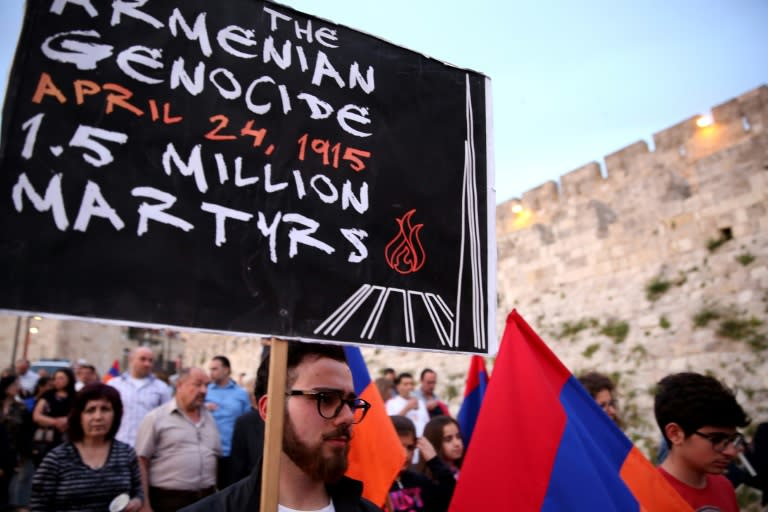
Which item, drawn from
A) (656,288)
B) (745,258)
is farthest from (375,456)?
(656,288)

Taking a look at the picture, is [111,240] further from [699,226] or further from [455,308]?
[699,226]

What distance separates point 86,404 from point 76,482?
0.49 metres

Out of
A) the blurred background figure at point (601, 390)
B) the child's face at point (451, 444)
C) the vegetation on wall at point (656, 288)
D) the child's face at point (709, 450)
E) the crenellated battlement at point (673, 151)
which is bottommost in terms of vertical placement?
the child's face at point (451, 444)

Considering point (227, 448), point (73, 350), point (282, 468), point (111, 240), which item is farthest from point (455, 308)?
point (73, 350)

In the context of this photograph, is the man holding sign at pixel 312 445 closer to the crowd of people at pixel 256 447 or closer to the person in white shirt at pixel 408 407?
the crowd of people at pixel 256 447

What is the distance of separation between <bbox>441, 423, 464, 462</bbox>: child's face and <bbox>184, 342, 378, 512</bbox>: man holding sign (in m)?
2.51

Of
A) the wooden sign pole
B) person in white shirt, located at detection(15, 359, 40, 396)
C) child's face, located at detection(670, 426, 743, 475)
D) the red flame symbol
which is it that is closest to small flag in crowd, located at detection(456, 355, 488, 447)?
child's face, located at detection(670, 426, 743, 475)

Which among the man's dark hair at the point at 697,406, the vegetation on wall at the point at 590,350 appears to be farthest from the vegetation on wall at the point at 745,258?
the man's dark hair at the point at 697,406

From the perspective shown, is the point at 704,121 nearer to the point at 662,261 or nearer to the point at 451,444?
the point at 662,261

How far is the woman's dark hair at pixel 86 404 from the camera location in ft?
11.3

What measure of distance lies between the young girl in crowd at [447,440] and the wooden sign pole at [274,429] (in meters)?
2.94

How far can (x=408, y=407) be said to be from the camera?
662 centimetres

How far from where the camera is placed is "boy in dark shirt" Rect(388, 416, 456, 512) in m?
3.64

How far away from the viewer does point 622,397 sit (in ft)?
32.1
